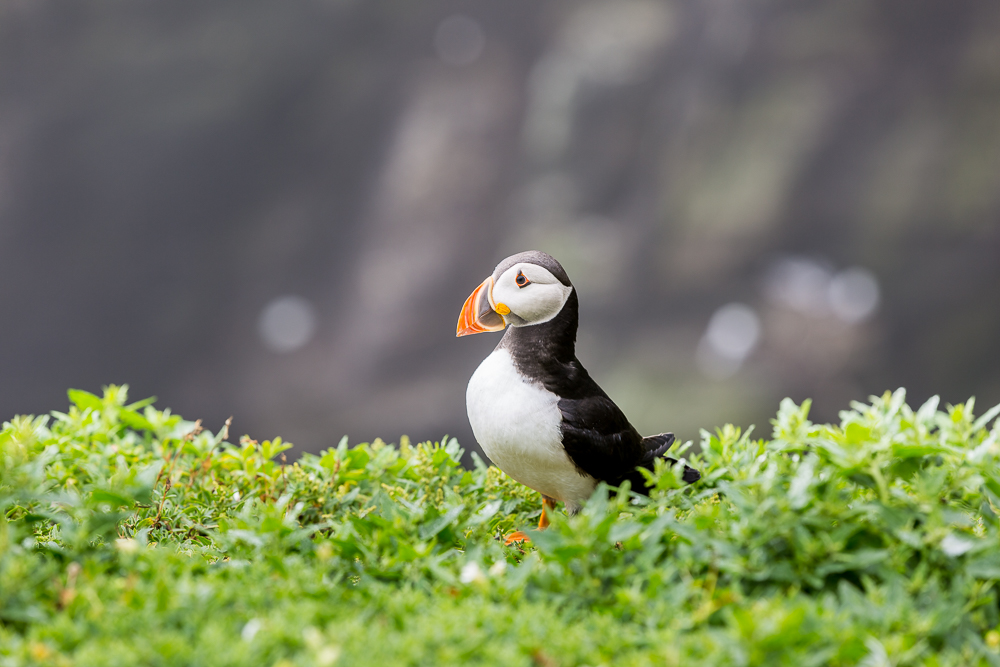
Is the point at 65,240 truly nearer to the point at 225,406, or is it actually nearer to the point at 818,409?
the point at 225,406

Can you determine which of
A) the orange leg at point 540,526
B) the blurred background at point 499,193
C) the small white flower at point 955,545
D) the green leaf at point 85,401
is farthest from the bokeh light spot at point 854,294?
the green leaf at point 85,401

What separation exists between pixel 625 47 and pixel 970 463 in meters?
8.30

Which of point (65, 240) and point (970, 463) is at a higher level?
point (65, 240)

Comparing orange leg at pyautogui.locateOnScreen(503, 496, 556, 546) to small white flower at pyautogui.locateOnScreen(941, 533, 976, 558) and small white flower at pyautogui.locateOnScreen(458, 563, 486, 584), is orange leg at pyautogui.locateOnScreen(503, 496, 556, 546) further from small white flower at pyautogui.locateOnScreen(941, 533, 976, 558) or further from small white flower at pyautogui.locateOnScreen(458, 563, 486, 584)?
small white flower at pyautogui.locateOnScreen(941, 533, 976, 558)

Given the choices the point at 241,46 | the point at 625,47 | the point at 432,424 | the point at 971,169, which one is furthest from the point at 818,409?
the point at 241,46

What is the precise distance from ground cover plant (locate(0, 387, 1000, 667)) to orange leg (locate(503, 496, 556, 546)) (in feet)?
0.52

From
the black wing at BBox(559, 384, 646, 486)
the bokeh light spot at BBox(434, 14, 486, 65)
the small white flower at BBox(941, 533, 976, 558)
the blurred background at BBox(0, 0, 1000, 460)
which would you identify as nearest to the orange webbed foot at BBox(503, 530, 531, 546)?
the black wing at BBox(559, 384, 646, 486)

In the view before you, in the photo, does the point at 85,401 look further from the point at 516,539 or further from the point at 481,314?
the point at 516,539

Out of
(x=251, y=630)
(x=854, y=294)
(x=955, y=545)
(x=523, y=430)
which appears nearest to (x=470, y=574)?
(x=251, y=630)

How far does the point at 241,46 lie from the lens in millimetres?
9828

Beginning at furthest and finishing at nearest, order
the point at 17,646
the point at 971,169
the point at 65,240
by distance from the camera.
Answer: the point at 65,240, the point at 971,169, the point at 17,646

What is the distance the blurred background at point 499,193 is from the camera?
7281 mm

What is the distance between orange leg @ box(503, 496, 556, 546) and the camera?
2.13m

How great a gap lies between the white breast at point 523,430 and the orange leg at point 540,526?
0.12 metres
